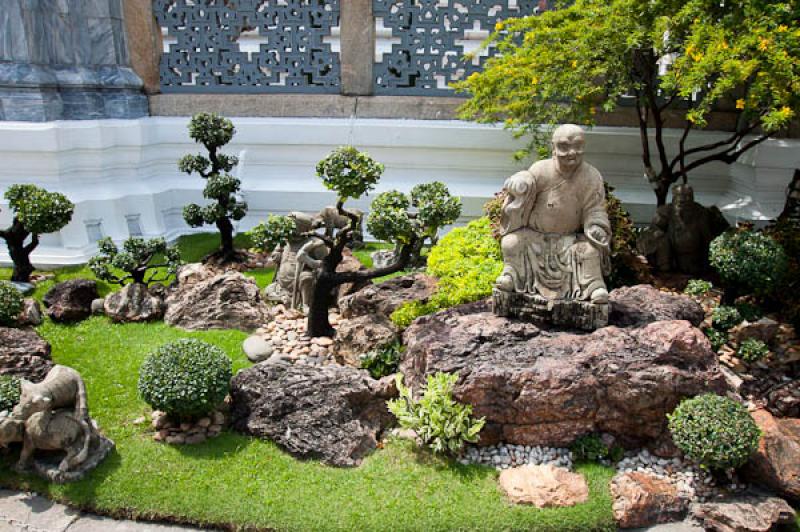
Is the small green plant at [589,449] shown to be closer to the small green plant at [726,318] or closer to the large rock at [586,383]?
the large rock at [586,383]

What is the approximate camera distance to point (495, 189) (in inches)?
494

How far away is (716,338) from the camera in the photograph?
26.8 ft

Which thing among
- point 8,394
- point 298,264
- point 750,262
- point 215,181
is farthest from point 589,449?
point 215,181

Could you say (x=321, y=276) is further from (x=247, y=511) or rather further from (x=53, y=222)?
(x=53, y=222)

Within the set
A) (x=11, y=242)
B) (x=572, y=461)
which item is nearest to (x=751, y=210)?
(x=572, y=461)

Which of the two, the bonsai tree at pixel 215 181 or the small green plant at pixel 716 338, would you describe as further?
the bonsai tree at pixel 215 181

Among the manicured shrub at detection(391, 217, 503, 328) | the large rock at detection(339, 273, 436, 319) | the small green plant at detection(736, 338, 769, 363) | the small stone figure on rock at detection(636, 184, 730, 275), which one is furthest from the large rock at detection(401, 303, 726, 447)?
the small stone figure on rock at detection(636, 184, 730, 275)

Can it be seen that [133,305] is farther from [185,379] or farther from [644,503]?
[644,503]

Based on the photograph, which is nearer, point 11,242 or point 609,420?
point 609,420

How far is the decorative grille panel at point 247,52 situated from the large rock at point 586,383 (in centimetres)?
797

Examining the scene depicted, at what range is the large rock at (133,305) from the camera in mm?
8883

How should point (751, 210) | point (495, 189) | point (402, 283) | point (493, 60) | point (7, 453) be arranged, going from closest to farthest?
point (7, 453) < point (402, 283) < point (493, 60) < point (751, 210) < point (495, 189)

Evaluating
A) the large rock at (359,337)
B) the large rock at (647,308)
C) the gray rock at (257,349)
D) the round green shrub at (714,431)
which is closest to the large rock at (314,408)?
the large rock at (359,337)

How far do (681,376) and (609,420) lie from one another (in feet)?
2.81
